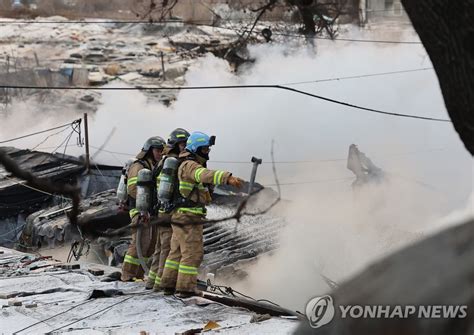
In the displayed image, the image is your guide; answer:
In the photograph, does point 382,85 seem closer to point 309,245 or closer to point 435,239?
point 309,245

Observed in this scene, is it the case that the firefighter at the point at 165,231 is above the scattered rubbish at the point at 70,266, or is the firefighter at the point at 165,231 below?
above

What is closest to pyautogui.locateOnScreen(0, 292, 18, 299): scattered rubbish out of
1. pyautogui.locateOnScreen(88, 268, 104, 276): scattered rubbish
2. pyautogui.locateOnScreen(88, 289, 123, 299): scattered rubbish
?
pyautogui.locateOnScreen(88, 289, 123, 299): scattered rubbish

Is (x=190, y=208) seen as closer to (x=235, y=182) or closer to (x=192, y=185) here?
(x=192, y=185)

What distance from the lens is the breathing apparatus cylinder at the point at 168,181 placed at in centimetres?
688

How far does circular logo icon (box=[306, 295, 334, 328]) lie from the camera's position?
2368mm

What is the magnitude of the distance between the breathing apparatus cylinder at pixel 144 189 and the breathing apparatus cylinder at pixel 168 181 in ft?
1.37

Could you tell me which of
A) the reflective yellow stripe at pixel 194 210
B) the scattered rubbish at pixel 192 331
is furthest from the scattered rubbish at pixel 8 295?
the scattered rubbish at pixel 192 331

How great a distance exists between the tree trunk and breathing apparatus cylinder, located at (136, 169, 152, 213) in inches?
205

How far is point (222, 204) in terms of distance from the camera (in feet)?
39.3

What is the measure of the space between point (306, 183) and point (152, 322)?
10.6 meters

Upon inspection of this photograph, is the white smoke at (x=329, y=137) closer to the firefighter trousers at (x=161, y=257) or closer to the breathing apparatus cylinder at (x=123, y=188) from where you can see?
the breathing apparatus cylinder at (x=123, y=188)

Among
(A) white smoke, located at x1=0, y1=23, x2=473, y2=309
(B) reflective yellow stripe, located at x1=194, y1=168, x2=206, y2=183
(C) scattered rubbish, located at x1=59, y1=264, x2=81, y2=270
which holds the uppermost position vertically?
(B) reflective yellow stripe, located at x1=194, y1=168, x2=206, y2=183

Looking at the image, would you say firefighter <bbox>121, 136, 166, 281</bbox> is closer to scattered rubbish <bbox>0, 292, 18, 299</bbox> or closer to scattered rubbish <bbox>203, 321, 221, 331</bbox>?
scattered rubbish <bbox>0, 292, 18, 299</bbox>

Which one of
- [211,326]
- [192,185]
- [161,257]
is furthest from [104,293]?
[211,326]
